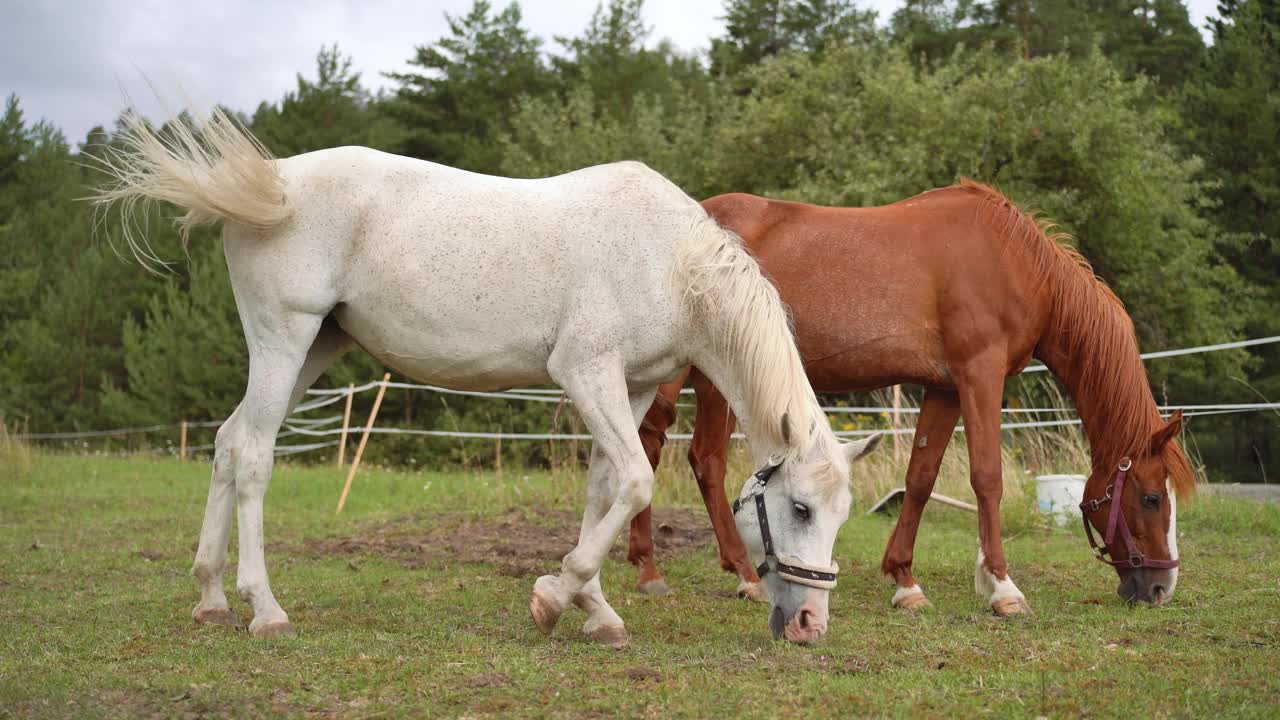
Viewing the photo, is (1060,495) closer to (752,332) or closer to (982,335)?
(982,335)

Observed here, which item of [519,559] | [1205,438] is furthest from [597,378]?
[1205,438]

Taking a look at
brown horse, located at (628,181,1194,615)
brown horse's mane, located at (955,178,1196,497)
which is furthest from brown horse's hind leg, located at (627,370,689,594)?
brown horse's mane, located at (955,178,1196,497)

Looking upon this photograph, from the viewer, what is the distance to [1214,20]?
2355cm

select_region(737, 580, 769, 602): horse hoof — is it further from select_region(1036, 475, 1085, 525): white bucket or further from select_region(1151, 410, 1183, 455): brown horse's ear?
select_region(1036, 475, 1085, 525): white bucket

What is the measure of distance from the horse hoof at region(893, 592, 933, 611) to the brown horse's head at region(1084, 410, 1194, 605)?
0.93 m

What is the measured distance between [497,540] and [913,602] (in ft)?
10.0

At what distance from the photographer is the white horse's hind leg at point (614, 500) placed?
4.07 m

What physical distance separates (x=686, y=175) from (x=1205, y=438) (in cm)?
1173

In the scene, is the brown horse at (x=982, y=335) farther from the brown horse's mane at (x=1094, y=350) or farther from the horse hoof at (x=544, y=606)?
the horse hoof at (x=544, y=606)

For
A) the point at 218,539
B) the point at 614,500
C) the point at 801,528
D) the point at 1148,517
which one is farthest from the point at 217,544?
the point at 1148,517

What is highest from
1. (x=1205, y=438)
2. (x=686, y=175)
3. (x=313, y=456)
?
(x=686, y=175)

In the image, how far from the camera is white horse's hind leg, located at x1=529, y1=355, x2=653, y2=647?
4.07 meters

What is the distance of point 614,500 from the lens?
4.29m

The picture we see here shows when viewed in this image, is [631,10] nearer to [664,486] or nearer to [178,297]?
[178,297]
